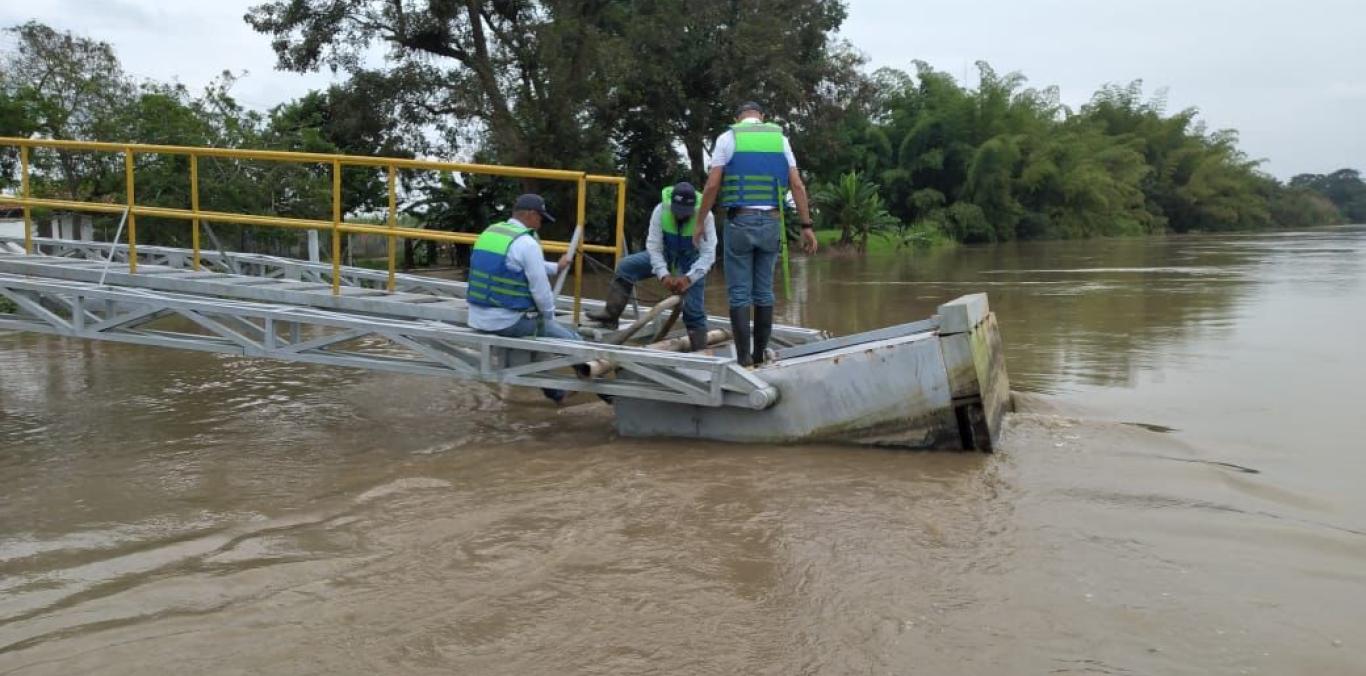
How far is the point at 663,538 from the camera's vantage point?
428cm

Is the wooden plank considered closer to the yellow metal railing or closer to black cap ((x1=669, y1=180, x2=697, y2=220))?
black cap ((x1=669, y1=180, x2=697, y2=220))

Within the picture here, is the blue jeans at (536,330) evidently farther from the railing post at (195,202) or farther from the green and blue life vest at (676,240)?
the railing post at (195,202)

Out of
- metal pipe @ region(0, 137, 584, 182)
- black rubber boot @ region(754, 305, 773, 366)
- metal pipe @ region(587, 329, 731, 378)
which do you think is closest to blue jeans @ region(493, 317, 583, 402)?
metal pipe @ region(587, 329, 731, 378)

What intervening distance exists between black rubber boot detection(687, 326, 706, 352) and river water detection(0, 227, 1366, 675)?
842 millimetres

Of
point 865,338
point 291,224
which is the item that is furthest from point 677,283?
point 291,224

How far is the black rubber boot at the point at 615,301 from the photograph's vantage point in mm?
6992

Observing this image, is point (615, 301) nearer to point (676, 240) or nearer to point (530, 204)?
point (676, 240)

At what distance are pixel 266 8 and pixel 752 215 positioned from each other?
19.4 meters

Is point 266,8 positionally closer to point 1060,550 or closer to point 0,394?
→ point 0,394

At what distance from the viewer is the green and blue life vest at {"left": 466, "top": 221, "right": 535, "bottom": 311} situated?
19.8ft

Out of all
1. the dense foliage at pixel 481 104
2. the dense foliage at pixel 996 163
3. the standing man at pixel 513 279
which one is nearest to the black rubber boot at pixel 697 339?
the standing man at pixel 513 279

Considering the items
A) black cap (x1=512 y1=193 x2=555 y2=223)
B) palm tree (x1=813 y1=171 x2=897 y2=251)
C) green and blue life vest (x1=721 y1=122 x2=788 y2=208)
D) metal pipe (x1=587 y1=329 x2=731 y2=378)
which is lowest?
metal pipe (x1=587 y1=329 x2=731 y2=378)

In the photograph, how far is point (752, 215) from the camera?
19.4 feet

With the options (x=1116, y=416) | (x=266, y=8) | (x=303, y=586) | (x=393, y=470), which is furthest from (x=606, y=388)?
(x=266, y=8)
